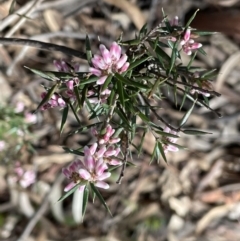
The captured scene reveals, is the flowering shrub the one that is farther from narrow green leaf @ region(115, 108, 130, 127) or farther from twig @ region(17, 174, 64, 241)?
twig @ region(17, 174, 64, 241)

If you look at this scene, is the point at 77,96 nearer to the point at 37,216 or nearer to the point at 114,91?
the point at 114,91

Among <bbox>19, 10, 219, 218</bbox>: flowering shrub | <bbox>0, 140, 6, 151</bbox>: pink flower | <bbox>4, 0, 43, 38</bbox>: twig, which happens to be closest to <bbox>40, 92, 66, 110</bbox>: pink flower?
<bbox>19, 10, 219, 218</bbox>: flowering shrub

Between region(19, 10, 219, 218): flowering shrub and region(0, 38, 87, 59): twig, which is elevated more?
region(0, 38, 87, 59): twig

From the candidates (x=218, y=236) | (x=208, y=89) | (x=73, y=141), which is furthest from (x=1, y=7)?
(x=218, y=236)

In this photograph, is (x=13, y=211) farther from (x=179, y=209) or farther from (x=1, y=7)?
(x=1, y=7)

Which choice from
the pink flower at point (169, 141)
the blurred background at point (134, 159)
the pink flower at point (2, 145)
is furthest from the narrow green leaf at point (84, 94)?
the blurred background at point (134, 159)

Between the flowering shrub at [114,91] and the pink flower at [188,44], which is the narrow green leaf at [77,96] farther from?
the pink flower at [188,44]
